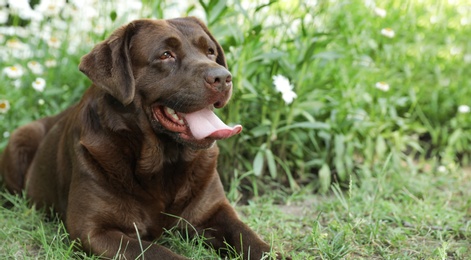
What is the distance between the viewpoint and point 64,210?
354 centimetres

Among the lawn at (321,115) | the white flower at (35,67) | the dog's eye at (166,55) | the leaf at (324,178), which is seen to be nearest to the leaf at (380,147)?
the lawn at (321,115)

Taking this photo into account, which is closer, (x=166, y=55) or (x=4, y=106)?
(x=166, y=55)

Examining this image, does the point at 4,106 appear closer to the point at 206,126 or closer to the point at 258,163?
the point at 258,163

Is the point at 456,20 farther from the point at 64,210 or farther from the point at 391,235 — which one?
the point at 64,210

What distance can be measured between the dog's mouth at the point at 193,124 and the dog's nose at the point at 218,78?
0.17 meters

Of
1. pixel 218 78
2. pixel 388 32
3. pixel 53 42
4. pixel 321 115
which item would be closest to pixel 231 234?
pixel 218 78

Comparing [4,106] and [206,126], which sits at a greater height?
[206,126]

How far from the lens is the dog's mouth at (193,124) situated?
2977mm

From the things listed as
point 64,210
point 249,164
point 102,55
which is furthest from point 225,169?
point 102,55

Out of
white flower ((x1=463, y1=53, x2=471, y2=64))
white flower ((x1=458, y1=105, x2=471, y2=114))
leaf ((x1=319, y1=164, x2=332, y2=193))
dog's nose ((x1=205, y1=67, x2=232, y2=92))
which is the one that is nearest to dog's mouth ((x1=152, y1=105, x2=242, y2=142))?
dog's nose ((x1=205, y1=67, x2=232, y2=92))

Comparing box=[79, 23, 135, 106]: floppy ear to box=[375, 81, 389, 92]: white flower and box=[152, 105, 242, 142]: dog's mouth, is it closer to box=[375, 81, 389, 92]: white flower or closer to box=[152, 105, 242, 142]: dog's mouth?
box=[152, 105, 242, 142]: dog's mouth

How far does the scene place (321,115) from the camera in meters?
4.70

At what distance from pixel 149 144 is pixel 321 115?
74.7 inches

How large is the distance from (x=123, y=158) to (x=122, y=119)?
0.20 m
